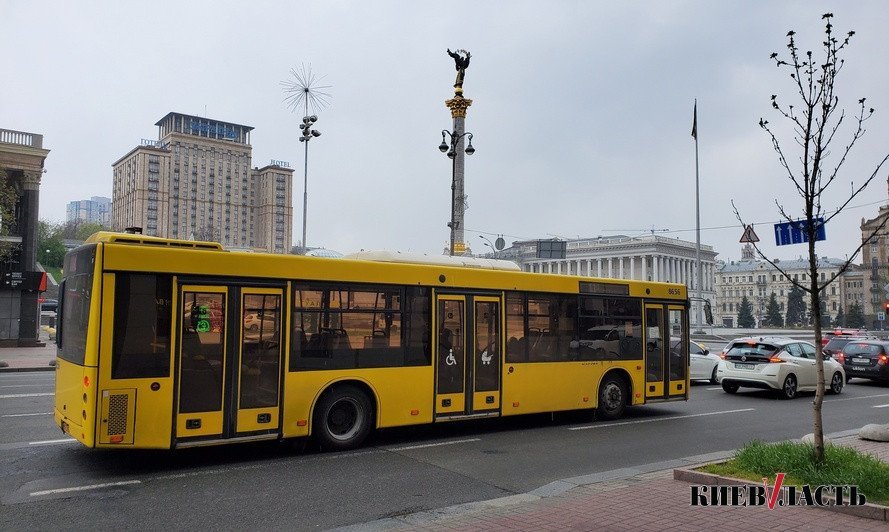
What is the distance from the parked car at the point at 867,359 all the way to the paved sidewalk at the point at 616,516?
18529 mm

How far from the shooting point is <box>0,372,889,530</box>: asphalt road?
6941 millimetres

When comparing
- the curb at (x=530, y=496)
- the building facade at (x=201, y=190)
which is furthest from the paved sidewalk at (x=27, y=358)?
the building facade at (x=201, y=190)

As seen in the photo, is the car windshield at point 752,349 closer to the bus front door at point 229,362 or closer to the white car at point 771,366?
the white car at point 771,366

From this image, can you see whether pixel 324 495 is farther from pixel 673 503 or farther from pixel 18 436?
pixel 18 436

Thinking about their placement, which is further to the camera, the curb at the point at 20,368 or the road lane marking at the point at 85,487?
the curb at the point at 20,368

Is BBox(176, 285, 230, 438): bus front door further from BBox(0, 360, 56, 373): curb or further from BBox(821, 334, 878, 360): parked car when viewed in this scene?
BBox(821, 334, 878, 360): parked car

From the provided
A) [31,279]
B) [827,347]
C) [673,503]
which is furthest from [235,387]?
[31,279]

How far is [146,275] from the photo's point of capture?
8594 millimetres

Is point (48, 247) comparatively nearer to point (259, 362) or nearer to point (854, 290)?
point (259, 362)

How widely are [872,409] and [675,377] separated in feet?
17.9

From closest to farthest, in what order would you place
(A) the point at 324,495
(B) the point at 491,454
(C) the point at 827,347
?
(A) the point at 324,495, (B) the point at 491,454, (C) the point at 827,347

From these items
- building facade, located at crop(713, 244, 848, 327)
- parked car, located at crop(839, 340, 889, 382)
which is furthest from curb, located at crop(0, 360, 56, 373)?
building facade, located at crop(713, 244, 848, 327)

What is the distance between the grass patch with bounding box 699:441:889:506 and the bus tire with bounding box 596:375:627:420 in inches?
197

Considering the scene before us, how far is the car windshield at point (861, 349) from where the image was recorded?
74.7 ft
